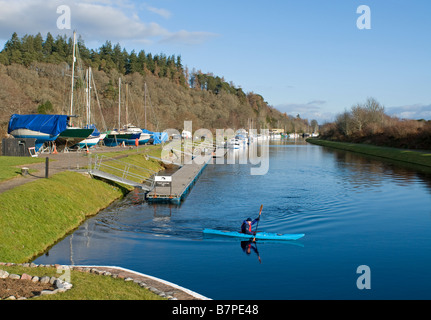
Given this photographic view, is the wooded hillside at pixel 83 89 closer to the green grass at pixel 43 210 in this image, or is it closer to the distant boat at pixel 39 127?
the distant boat at pixel 39 127

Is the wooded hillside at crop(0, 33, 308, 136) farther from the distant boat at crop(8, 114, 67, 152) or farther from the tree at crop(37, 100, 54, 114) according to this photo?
the distant boat at crop(8, 114, 67, 152)

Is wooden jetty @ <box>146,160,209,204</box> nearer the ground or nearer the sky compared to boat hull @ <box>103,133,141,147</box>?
nearer the ground

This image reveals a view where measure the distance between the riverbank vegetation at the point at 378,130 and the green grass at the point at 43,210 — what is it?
72.2 m

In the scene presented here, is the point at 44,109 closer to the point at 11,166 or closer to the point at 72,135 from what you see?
the point at 72,135

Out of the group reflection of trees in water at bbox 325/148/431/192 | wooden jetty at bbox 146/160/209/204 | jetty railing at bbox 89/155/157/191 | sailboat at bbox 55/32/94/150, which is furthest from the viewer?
sailboat at bbox 55/32/94/150

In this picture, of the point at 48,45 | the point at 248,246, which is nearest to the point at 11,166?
the point at 248,246

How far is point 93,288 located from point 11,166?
25663 mm

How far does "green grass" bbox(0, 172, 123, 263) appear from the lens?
20297mm

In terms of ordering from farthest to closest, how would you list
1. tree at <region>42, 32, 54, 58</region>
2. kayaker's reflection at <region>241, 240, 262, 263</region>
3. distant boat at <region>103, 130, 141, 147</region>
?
1. tree at <region>42, 32, 54, 58</region>
2. distant boat at <region>103, 130, 141, 147</region>
3. kayaker's reflection at <region>241, 240, 262, 263</region>

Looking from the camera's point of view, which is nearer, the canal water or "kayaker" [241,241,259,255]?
the canal water

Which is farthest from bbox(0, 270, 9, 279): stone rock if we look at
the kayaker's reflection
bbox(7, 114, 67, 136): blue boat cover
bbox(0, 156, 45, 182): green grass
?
bbox(7, 114, 67, 136): blue boat cover

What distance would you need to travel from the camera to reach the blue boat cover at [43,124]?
52281 millimetres
